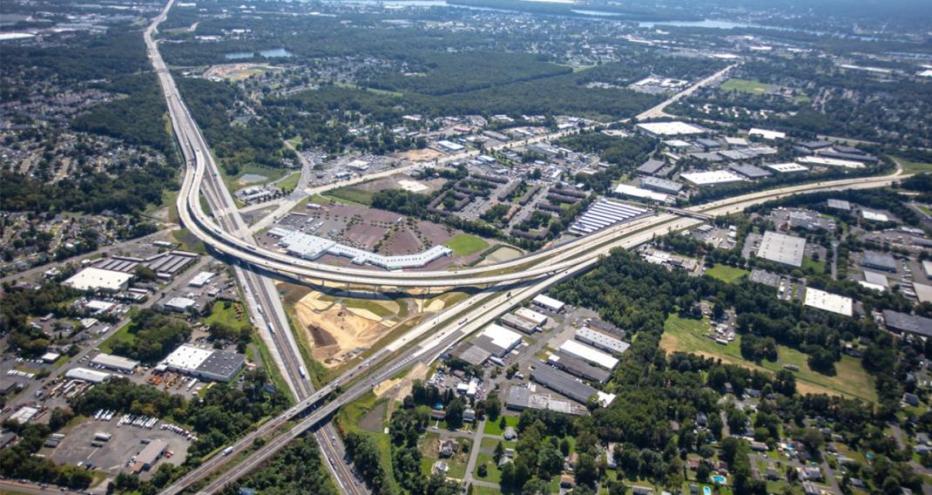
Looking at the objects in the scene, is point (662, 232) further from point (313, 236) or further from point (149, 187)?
point (149, 187)

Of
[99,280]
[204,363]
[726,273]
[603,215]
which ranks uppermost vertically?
[99,280]

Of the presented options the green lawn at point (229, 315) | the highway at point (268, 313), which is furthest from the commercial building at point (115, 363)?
the highway at point (268, 313)

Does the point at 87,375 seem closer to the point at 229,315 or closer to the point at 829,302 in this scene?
the point at 229,315

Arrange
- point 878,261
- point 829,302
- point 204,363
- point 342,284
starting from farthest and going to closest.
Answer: point 878,261 < point 342,284 < point 829,302 < point 204,363

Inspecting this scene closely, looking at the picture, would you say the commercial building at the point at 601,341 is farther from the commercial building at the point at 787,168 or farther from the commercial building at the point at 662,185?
the commercial building at the point at 787,168

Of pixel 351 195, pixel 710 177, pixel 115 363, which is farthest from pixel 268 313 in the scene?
pixel 710 177

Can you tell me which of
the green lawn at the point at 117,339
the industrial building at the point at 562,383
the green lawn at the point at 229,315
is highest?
the green lawn at the point at 117,339

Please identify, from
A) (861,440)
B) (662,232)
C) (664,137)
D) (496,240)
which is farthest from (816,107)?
(861,440)
